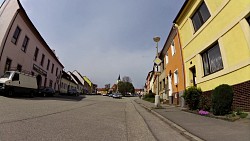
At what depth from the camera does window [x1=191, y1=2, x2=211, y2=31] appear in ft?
40.5

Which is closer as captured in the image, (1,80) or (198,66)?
(198,66)

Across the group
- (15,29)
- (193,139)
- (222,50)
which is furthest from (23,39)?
(193,139)

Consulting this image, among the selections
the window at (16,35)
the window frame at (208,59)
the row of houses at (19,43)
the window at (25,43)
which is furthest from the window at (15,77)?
the window frame at (208,59)

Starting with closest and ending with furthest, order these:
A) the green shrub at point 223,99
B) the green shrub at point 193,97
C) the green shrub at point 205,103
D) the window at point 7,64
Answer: the green shrub at point 223,99 < the green shrub at point 205,103 < the green shrub at point 193,97 < the window at point 7,64

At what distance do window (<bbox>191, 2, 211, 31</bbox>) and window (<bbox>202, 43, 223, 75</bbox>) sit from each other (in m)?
1.97

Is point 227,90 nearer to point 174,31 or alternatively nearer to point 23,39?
point 174,31

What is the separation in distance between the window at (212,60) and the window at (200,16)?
1970 mm

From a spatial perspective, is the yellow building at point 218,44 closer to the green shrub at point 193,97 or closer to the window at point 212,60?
the window at point 212,60

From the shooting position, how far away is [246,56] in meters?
8.09

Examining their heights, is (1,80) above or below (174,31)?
below

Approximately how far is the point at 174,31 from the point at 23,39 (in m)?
18.2

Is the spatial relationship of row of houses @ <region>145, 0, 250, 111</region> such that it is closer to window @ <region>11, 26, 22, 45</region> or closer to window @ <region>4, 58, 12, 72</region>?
window @ <region>4, 58, 12, 72</region>

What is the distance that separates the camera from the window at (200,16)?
1236 cm

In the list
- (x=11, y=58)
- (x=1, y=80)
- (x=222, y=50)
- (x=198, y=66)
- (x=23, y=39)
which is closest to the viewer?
(x=222, y=50)
